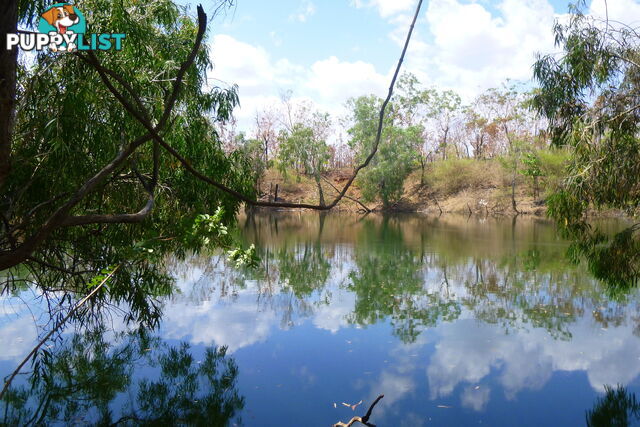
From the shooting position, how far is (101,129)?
346 cm

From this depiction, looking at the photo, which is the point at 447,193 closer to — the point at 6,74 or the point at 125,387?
the point at 125,387

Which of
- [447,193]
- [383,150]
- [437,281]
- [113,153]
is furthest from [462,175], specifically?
[113,153]

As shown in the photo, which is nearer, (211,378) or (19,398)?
(19,398)

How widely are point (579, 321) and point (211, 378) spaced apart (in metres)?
4.42

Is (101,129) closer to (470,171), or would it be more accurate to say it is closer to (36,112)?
(36,112)

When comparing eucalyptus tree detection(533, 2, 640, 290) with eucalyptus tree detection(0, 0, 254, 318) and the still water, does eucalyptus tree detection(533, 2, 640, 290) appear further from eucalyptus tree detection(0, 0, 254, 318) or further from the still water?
eucalyptus tree detection(0, 0, 254, 318)

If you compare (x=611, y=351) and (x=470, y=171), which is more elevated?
(x=470, y=171)

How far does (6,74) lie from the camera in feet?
4.69

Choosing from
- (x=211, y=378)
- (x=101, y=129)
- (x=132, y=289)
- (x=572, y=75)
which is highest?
(x=572, y=75)

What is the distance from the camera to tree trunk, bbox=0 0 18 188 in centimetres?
134

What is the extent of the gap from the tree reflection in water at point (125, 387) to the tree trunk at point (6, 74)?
6.24 feet

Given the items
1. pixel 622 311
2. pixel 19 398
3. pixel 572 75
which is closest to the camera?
pixel 19 398

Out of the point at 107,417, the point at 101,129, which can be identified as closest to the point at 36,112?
the point at 101,129

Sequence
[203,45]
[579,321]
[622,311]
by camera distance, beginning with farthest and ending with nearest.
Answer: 1. [622,311]
2. [579,321]
3. [203,45]
